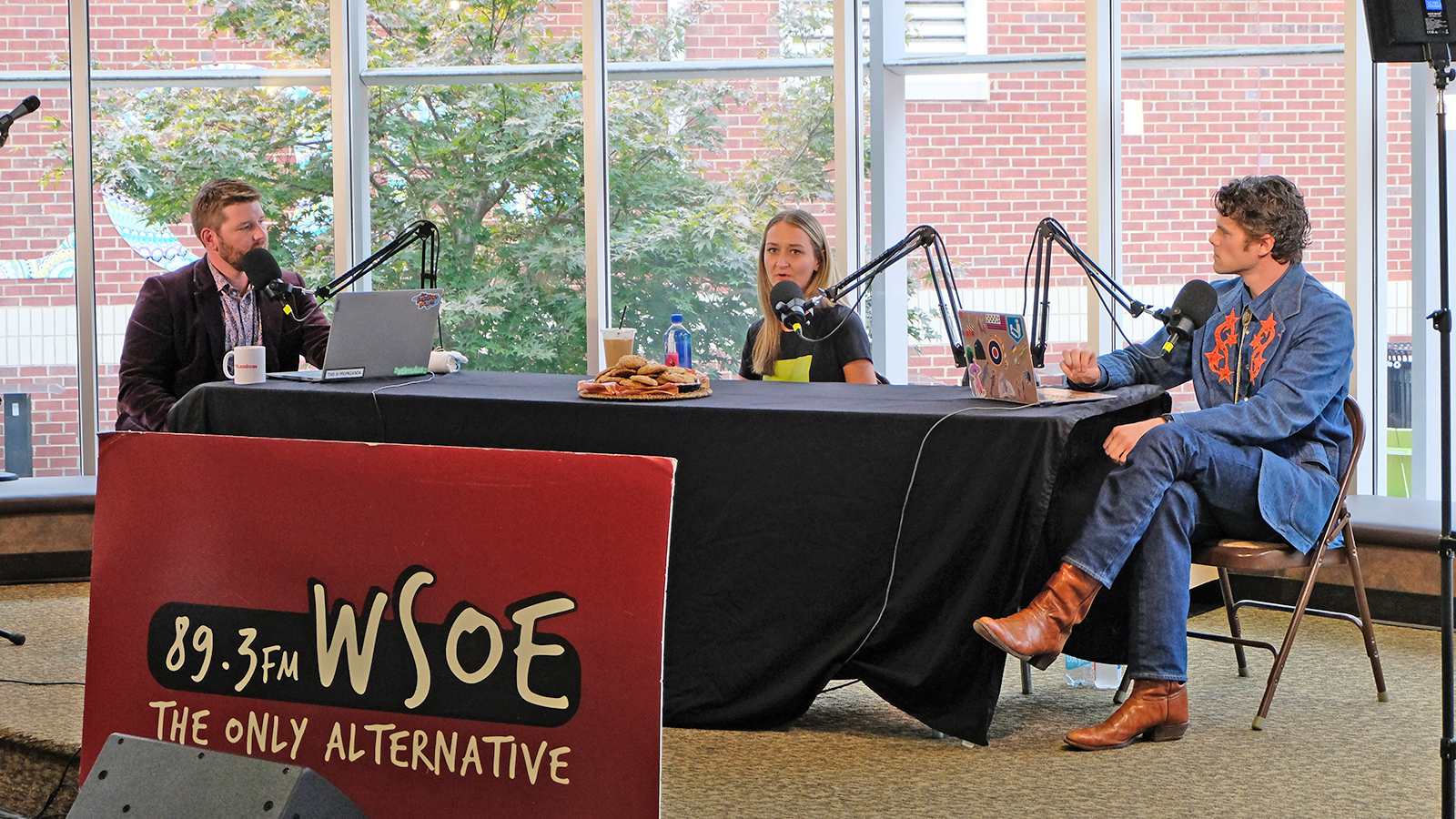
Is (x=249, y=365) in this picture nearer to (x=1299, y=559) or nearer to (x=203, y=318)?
(x=203, y=318)

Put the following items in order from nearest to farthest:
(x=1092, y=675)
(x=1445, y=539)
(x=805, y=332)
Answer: (x=1445, y=539) → (x=1092, y=675) → (x=805, y=332)

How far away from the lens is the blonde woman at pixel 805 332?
145 inches

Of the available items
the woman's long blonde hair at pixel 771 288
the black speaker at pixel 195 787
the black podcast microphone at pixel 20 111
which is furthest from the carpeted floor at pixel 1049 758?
the black podcast microphone at pixel 20 111

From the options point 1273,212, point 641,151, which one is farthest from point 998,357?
point 641,151

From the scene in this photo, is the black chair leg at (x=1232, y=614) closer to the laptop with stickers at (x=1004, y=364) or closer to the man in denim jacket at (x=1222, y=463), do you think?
the man in denim jacket at (x=1222, y=463)

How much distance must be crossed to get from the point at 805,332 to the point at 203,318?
1.77 m

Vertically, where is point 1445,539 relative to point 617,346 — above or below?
below

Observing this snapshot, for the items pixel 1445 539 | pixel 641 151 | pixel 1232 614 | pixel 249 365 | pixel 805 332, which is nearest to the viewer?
pixel 1445 539

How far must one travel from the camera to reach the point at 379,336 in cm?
334

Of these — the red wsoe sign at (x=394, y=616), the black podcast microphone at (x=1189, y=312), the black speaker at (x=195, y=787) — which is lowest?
the black speaker at (x=195, y=787)

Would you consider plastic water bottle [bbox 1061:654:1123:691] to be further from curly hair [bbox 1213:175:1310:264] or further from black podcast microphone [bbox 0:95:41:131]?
black podcast microphone [bbox 0:95:41:131]

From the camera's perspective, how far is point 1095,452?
107 inches

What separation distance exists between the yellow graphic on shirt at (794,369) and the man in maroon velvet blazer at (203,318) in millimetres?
1342

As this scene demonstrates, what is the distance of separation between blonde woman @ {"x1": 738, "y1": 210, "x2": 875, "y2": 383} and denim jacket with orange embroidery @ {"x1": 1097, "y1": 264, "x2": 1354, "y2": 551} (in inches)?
33.8
